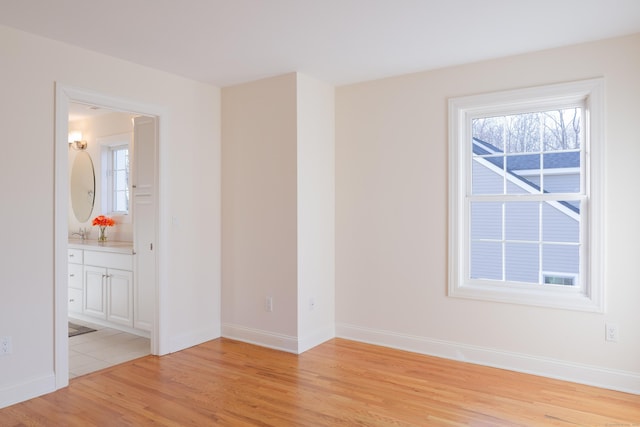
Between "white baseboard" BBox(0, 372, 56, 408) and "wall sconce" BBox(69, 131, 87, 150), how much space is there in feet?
12.2

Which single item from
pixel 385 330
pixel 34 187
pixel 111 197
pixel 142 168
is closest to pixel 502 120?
pixel 385 330

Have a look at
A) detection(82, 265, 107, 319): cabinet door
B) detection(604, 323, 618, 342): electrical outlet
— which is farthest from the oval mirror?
detection(604, 323, 618, 342): electrical outlet

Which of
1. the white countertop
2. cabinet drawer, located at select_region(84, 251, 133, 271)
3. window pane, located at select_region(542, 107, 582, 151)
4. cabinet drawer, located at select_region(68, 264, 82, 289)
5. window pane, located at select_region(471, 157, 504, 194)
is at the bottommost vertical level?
cabinet drawer, located at select_region(68, 264, 82, 289)

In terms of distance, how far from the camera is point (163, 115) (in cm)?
399

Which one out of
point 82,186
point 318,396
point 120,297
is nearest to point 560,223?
point 318,396

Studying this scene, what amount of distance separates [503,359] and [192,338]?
276 centimetres

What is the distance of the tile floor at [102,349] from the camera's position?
12.2 feet

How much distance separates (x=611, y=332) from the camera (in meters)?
3.24

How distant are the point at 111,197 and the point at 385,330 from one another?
12.9 feet

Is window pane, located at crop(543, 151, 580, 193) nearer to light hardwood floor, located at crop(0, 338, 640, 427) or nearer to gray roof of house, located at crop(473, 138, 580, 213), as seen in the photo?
gray roof of house, located at crop(473, 138, 580, 213)

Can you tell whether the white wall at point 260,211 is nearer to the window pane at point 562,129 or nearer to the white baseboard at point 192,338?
the white baseboard at point 192,338

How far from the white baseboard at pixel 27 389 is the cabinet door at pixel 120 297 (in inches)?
55.5

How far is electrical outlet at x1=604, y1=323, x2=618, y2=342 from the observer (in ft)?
10.6

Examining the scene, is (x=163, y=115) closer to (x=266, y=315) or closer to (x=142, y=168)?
(x=142, y=168)
